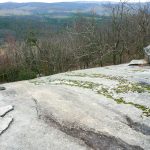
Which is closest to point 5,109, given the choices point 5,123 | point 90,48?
point 5,123

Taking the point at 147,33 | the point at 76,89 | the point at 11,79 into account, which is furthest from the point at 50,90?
the point at 11,79

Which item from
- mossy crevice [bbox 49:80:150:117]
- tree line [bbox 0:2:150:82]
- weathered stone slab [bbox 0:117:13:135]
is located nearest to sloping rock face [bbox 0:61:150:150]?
mossy crevice [bbox 49:80:150:117]

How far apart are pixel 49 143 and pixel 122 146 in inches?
84.0

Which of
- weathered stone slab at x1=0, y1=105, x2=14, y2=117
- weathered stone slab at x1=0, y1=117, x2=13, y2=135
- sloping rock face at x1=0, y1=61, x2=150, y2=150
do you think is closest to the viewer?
sloping rock face at x1=0, y1=61, x2=150, y2=150

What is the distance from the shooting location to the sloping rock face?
10.5 metres

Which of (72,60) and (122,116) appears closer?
(122,116)

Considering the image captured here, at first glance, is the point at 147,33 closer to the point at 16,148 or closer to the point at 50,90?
the point at 50,90

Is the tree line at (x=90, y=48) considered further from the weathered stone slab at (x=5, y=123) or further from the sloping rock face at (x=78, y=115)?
the weathered stone slab at (x=5, y=123)

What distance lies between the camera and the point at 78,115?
39.2ft

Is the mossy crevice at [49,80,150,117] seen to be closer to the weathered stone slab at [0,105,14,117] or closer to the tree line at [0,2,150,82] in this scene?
the weathered stone slab at [0,105,14,117]

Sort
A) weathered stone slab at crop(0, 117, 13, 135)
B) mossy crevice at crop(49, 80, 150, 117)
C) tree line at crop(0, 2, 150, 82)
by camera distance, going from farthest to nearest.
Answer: tree line at crop(0, 2, 150, 82), mossy crevice at crop(49, 80, 150, 117), weathered stone slab at crop(0, 117, 13, 135)

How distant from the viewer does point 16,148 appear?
10133 millimetres

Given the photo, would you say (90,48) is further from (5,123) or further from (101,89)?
(5,123)

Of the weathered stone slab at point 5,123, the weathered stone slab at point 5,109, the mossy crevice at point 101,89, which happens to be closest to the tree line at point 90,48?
the mossy crevice at point 101,89
